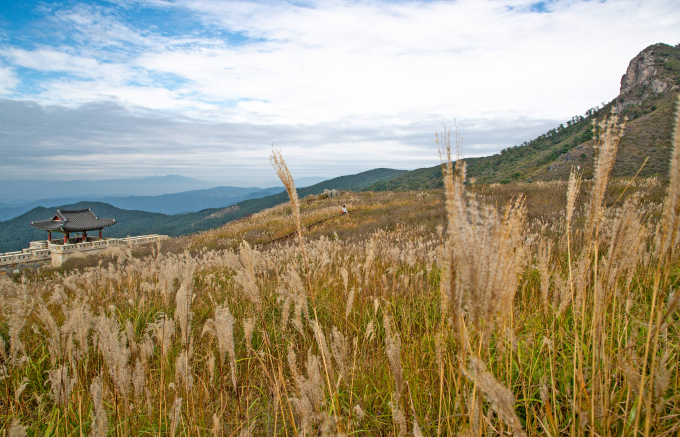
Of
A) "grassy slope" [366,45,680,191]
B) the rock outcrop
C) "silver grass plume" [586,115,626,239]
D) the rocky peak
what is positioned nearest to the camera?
"silver grass plume" [586,115,626,239]

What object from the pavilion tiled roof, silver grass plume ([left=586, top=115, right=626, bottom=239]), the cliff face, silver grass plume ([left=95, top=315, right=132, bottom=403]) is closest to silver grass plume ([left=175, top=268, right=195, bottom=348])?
silver grass plume ([left=95, top=315, right=132, bottom=403])

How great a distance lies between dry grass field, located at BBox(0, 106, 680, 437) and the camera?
1162mm

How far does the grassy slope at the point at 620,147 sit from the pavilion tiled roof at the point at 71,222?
51.3 metres

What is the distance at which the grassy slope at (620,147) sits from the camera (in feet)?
101

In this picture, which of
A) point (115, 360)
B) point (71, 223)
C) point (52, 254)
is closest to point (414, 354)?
point (115, 360)

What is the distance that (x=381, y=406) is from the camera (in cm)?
246

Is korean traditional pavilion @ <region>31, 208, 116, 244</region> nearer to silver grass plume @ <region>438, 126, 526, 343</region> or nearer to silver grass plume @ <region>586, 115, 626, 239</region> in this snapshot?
silver grass plume @ <region>438, 126, 526, 343</region>

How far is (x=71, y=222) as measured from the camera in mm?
49406

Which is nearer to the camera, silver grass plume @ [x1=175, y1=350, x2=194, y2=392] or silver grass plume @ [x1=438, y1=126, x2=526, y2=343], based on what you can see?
silver grass plume @ [x1=438, y1=126, x2=526, y2=343]

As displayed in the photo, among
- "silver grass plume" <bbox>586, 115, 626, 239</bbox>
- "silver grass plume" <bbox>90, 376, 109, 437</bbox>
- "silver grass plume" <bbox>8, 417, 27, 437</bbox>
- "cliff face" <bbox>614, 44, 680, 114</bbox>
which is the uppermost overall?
"cliff face" <bbox>614, 44, 680, 114</bbox>

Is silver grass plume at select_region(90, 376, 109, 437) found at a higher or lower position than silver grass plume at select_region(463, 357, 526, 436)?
lower

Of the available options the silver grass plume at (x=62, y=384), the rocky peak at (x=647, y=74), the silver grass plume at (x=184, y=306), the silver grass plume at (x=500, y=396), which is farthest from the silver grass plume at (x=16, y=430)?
the rocky peak at (x=647, y=74)

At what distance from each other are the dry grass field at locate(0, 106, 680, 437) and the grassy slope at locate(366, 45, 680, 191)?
9.29 metres

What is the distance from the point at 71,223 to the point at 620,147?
2920 inches
